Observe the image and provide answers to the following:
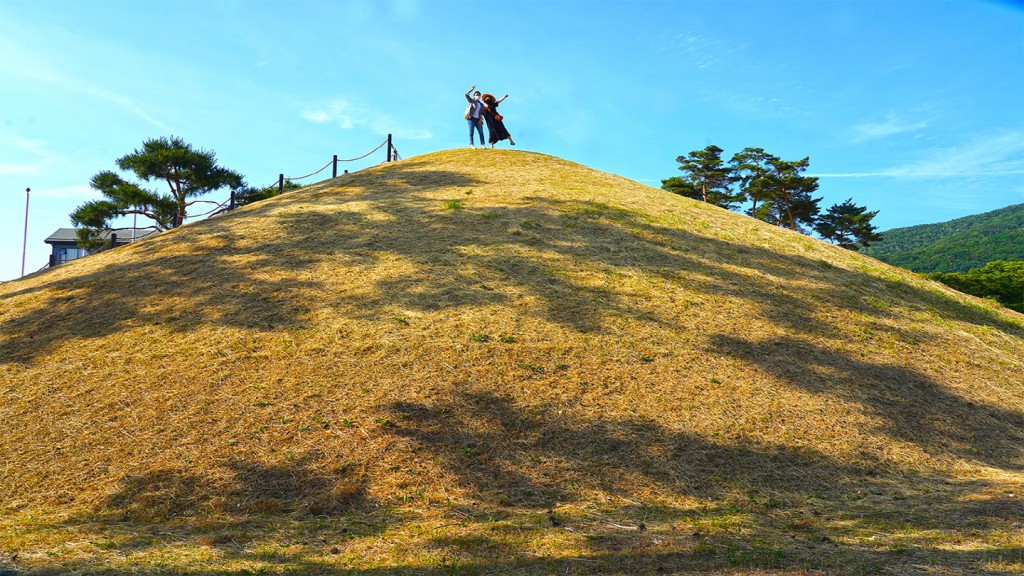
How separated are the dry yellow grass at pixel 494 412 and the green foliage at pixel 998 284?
84.8 ft

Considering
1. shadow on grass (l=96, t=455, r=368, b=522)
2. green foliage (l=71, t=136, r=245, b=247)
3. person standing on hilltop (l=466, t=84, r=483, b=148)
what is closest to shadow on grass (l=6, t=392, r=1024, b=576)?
shadow on grass (l=96, t=455, r=368, b=522)

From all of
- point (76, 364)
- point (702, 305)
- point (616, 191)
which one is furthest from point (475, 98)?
point (76, 364)

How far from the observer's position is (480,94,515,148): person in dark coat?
821 inches

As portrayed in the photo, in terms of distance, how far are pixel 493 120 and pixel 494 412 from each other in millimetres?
15762

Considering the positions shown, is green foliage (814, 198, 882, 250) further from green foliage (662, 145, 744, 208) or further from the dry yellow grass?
the dry yellow grass

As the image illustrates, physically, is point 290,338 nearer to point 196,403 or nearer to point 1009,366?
point 196,403

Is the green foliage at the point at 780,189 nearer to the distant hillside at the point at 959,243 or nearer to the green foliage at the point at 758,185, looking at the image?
the green foliage at the point at 758,185

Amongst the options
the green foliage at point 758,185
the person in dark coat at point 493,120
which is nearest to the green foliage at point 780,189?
the green foliage at point 758,185

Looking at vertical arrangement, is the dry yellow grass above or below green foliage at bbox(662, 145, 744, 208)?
below

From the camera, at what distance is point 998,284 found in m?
34.4

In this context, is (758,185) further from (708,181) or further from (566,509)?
(566,509)

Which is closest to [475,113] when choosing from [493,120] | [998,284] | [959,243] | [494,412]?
[493,120]

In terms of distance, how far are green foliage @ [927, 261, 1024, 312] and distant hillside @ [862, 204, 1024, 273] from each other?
5994cm

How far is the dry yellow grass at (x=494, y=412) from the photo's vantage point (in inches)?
206
